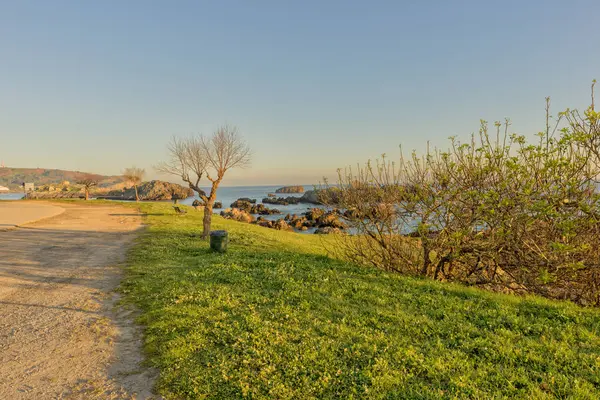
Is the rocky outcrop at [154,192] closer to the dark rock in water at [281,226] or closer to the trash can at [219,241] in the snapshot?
the dark rock in water at [281,226]

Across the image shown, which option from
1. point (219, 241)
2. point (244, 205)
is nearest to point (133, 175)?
point (244, 205)

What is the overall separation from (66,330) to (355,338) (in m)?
6.34

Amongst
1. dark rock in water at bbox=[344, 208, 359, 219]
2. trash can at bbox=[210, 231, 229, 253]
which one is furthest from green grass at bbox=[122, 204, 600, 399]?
trash can at bbox=[210, 231, 229, 253]

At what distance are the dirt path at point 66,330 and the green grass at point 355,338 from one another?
0.53 m

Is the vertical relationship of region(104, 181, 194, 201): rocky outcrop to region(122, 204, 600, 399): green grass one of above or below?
above

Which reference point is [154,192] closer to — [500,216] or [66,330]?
[66,330]

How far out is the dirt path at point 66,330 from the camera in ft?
16.1

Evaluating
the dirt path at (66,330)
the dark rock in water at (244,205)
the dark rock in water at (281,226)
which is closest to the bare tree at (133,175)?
the dark rock in water at (244,205)

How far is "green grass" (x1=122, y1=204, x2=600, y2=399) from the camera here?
15.4 feet

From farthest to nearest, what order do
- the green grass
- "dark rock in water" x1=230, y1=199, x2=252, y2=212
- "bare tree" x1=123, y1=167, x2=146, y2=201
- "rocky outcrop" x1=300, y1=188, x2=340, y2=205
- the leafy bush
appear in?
"dark rock in water" x1=230, y1=199, x2=252, y2=212 < "bare tree" x1=123, y1=167, x2=146, y2=201 < "rocky outcrop" x1=300, y1=188, x2=340, y2=205 < the leafy bush < the green grass

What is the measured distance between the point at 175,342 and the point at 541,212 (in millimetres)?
9416

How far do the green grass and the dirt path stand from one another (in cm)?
53

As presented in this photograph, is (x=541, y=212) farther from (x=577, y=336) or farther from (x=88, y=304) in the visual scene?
(x=88, y=304)

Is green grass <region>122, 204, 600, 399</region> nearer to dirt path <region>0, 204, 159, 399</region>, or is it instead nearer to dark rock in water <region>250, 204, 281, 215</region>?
dirt path <region>0, 204, 159, 399</region>
